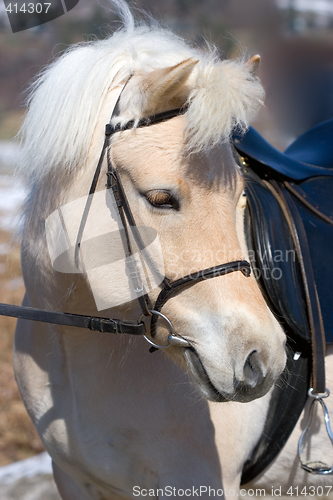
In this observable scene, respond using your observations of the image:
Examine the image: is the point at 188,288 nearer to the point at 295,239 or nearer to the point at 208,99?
the point at 208,99

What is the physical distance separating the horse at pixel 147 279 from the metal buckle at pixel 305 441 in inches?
3.8

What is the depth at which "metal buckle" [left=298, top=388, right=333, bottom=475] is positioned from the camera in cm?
152

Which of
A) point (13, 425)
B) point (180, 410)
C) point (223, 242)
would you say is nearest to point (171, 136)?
point (223, 242)

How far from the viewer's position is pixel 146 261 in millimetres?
1144

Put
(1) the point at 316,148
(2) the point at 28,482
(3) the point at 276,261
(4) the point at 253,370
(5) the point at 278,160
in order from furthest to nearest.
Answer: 1. (2) the point at 28,482
2. (1) the point at 316,148
3. (5) the point at 278,160
4. (3) the point at 276,261
5. (4) the point at 253,370

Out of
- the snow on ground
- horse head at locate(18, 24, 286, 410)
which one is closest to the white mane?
horse head at locate(18, 24, 286, 410)

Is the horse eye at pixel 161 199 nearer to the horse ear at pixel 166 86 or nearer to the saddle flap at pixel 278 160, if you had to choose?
the horse ear at pixel 166 86

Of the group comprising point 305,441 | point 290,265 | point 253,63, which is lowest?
point 305,441

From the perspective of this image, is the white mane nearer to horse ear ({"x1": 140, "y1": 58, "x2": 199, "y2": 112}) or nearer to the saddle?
horse ear ({"x1": 140, "y1": 58, "x2": 199, "y2": 112})

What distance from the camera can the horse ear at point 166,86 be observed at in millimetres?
1063

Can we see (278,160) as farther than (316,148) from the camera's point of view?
No

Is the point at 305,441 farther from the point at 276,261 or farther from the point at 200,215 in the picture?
the point at 200,215

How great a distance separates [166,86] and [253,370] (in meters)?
0.77

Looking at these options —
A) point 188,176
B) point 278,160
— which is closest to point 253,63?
point 188,176
